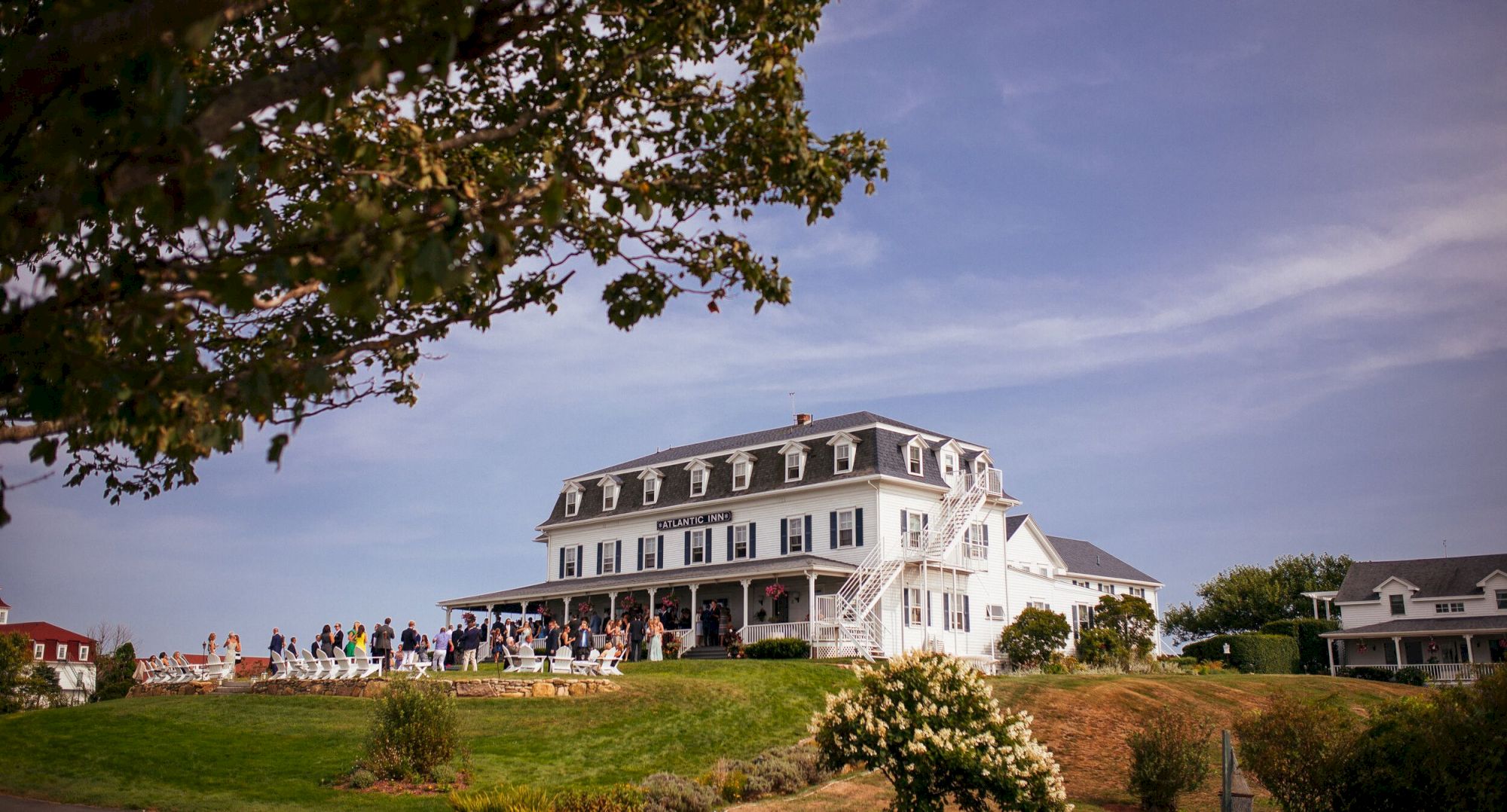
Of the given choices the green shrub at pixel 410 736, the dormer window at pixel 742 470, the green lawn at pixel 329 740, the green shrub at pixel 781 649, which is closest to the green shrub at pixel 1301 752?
the green lawn at pixel 329 740

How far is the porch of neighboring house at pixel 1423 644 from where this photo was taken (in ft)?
156

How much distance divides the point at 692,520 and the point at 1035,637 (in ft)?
44.4

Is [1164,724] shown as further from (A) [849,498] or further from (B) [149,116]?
(A) [849,498]

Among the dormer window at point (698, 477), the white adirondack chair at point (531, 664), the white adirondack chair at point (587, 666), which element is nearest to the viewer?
the white adirondack chair at point (587, 666)

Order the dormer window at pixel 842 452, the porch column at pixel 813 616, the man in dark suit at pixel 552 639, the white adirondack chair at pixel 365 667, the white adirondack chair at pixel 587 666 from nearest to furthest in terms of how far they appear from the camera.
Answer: the white adirondack chair at pixel 365 667
the white adirondack chair at pixel 587 666
the porch column at pixel 813 616
the man in dark suit at pixel 552 639
the dormer window at pixel 842 452

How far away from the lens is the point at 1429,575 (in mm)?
52938

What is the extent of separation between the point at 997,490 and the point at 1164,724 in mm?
23289

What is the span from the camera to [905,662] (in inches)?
546

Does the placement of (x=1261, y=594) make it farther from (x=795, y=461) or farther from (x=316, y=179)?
(x=316, y=179)

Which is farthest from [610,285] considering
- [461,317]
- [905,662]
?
[905,662]

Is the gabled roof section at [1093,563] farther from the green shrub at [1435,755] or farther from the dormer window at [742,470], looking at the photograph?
the green shrub at [1435,755]

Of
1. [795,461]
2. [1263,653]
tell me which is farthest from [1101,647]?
[795,461]

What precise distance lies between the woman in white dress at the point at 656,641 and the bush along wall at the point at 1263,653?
929 inches

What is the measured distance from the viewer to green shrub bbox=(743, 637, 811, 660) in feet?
107
